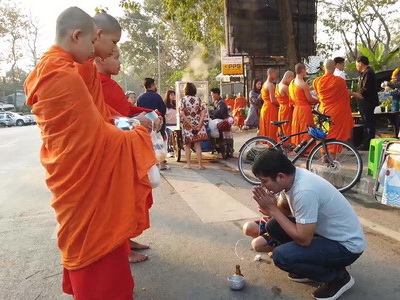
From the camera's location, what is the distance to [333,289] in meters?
2.69

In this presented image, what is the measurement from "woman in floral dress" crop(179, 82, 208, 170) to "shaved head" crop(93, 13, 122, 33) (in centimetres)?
507

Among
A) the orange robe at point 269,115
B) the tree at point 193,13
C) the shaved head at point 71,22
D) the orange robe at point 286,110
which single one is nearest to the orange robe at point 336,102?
the orange robe at point 286,110

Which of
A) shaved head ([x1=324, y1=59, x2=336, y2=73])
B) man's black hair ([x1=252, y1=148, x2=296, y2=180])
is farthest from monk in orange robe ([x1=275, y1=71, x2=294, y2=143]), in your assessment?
man's black hair ([x1=252, y1=148, x2=296, y2=180])

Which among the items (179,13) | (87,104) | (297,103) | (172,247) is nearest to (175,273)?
(172,247)

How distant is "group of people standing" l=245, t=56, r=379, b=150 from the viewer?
270 inches

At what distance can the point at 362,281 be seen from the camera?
9.68 ft

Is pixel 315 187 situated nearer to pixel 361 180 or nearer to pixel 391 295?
pixel 391 295

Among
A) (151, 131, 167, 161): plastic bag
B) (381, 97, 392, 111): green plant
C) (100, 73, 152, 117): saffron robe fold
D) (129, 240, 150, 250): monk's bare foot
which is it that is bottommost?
(129, 240, 150, 250): monk's bare foot

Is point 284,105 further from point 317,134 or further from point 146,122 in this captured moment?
point 146,122

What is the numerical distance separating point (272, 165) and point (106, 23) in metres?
1.36

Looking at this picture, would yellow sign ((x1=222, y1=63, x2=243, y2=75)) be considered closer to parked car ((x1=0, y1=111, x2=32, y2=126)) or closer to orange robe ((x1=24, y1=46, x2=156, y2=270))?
orange robe ((x1=24, y1=46, x2=156, y2=270))

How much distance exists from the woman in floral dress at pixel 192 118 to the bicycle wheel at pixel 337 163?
2556 millimetres

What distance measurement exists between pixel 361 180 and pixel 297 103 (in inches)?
92.3

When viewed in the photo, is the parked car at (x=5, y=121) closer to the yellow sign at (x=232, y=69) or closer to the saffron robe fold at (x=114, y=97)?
the yellow sign at (x=232, y=69)
